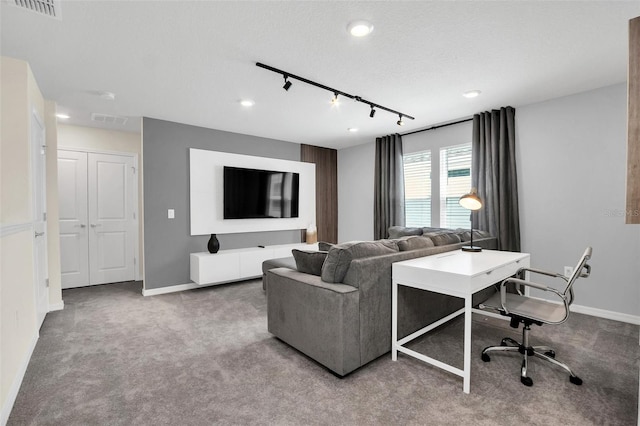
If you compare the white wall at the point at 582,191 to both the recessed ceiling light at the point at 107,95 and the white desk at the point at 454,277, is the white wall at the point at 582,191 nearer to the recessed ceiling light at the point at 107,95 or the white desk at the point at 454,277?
the white desk at the point at 454,277

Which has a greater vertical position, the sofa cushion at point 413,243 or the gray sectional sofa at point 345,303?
the sofa cushion at point 413,243

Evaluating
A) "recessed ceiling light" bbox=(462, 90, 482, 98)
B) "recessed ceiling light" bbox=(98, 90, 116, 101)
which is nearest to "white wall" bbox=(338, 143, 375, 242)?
"recessed ceiling light" bbox=(462, 90, 482, 98)

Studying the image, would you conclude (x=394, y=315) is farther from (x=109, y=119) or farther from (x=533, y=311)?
(x=109, y=119)

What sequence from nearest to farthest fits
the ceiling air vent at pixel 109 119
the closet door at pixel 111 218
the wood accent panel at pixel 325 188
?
the ceiling air vent at pixel 109 119 → the closet door at pixel 111 218 → the wood accent panel at pixel 325 188

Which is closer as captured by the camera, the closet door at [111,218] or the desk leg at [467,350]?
the desk leg at [467,350]

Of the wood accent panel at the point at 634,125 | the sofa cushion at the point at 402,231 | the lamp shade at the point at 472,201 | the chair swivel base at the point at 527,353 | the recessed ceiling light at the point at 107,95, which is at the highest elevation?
the recessed ceiling light at the point at 107,95

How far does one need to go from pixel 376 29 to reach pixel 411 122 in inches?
99.5

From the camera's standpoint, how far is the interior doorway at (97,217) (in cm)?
457

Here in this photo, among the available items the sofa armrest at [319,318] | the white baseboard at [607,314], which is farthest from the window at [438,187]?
the sofa armrest at [319,318]

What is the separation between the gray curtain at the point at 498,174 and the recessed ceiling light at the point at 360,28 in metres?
2.58

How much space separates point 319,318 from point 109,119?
13.7ft

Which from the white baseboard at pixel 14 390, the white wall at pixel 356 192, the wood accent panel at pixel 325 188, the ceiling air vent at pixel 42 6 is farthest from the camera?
the wood accent panel at pixel 325 188

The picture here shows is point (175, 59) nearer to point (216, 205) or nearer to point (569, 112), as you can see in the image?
point (216, 205)

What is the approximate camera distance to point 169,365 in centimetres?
229
